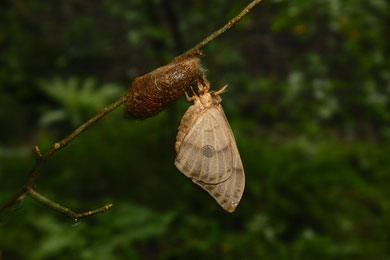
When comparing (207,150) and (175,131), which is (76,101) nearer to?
(175,131)

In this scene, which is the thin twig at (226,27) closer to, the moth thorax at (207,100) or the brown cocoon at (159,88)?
the brown cocoon at (159,88)

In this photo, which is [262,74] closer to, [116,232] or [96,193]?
[96,193]

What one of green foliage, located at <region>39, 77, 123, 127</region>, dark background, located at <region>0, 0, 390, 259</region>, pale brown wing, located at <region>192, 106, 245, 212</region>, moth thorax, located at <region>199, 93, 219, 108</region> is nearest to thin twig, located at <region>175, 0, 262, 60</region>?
moth thorax, located at <region>199, 93, 219, 108</region>

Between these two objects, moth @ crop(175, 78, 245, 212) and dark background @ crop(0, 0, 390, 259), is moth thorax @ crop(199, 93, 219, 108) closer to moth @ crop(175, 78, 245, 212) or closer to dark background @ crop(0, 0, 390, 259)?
moth @ crop(175, 78, 245, 212)

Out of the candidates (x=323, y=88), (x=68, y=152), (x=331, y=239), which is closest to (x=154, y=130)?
(x=68, y=152)

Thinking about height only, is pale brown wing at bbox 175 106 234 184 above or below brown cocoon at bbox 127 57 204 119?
below

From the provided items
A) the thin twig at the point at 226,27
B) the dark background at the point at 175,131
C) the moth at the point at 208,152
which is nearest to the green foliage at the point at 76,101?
the dark background at the point at 175,131

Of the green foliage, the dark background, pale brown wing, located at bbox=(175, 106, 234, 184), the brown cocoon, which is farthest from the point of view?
the green foliage
